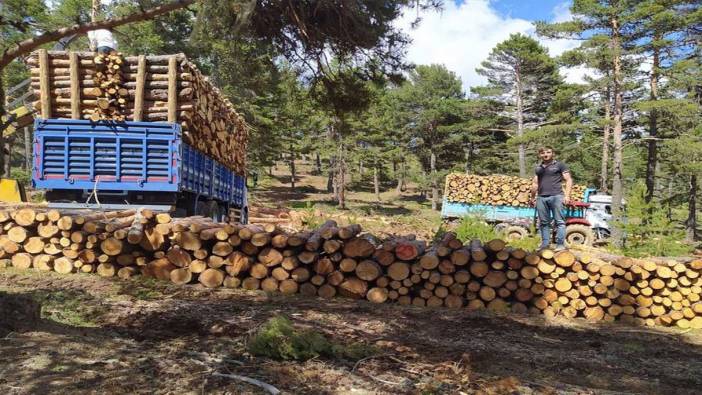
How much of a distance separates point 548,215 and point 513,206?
11942 mm

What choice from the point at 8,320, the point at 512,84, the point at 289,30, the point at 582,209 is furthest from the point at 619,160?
the point at 8,320

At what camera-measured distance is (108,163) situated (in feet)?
23.5

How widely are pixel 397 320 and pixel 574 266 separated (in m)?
2.49

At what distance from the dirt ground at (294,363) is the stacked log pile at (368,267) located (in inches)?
11.7

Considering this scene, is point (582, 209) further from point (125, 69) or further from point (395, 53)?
point (125, 69)

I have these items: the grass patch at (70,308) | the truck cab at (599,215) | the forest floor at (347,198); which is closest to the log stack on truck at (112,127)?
the grass patch at (70,308)

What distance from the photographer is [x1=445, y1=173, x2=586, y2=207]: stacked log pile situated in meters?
18.9

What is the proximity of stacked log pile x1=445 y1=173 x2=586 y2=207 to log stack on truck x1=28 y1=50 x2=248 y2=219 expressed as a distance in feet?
45.2

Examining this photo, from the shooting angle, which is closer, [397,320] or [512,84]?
[397,320]

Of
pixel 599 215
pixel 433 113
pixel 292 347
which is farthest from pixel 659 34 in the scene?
pixel 292 347

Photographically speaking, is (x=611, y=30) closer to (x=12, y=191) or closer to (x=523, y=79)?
(x=523, y=79)

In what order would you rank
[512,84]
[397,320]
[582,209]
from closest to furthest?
1. [397,320]
2. [582,209]
3. [512,84]

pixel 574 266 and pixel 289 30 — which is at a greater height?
pixel 289 30

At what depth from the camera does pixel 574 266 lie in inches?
226
